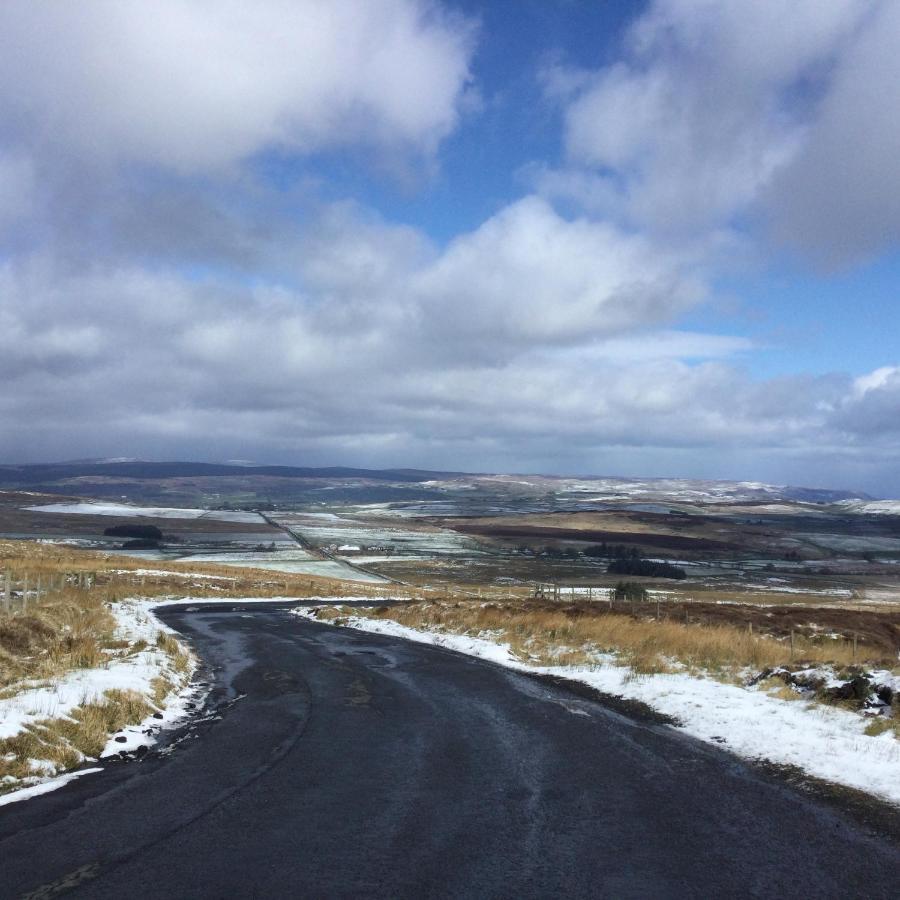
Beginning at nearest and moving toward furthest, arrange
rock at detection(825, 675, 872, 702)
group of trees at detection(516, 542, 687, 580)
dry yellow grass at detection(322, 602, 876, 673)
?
rock at detection(825, 675, 872, 702) < dry yellow grass at detection(322, 602, 876, 673) < group of trees at detection(516, 542, 687, 580)

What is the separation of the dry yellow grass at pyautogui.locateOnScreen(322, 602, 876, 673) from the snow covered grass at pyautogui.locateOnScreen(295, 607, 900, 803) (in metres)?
0.36

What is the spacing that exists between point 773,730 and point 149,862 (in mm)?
10451

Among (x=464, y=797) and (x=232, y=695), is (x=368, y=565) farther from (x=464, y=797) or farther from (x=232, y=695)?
(x=464, y=797)

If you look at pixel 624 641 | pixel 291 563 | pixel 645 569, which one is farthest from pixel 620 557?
pixel 624 641

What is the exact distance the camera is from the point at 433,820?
8.62 metres

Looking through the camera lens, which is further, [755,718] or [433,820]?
[755,718]

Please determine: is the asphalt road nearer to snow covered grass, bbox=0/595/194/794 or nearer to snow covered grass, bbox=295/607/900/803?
snow covered grass, bbox=0/595/194/794

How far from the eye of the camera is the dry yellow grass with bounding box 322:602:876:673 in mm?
20125

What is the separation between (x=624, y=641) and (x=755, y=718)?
406 inches

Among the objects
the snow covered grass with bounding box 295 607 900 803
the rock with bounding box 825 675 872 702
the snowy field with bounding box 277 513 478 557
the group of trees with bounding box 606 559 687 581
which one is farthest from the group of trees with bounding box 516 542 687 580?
the rock with bounding box 825 675 872 702

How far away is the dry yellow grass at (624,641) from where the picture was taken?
20.1 metres

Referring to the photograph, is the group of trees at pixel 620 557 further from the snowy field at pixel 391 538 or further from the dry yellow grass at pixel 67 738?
the dry yellow grass at pixel 67 738

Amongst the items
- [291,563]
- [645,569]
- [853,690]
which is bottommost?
[645,569]

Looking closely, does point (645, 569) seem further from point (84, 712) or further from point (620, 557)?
point (84, 712)
